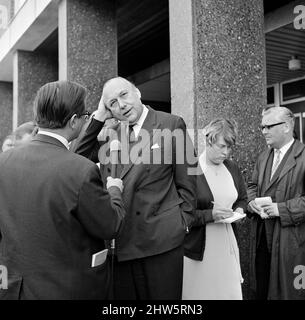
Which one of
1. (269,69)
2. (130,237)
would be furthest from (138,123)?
(269,69)

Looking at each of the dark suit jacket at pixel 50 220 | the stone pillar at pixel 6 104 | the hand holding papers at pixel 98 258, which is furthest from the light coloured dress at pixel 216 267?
the stone pillar at pixel 6 104

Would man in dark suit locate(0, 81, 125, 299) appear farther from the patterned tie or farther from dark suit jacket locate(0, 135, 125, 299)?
the patterned tie

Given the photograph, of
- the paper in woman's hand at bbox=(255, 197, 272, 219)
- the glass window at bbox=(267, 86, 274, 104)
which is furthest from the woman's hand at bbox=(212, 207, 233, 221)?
the glass window at bbox=(267, 86, 274, 104)

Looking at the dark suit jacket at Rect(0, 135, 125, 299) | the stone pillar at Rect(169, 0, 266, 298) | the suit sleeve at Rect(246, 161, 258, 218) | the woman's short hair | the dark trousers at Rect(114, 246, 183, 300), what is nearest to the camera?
the dark suit jacket at Rect(0, 135, 125, 299)

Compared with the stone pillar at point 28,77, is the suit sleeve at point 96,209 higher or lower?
lower

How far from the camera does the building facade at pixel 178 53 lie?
13.2 feet

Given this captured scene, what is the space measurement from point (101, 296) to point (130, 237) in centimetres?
57

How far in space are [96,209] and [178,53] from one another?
2527 millimetres

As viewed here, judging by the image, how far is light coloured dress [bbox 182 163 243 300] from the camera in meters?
3.40

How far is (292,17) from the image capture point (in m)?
7.51

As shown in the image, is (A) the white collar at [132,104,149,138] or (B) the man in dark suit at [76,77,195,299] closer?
(B) the man in dark suit at [76,77,195,299]

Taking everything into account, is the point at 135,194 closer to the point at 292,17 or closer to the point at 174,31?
the point at 174,31

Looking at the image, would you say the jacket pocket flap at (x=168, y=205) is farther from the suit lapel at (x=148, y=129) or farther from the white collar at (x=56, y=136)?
the white collar at (x=56, y=136)
